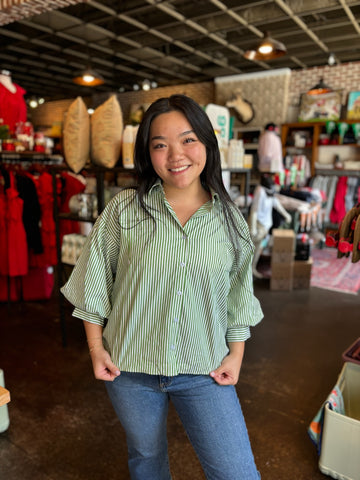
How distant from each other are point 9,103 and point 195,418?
4.12 meters

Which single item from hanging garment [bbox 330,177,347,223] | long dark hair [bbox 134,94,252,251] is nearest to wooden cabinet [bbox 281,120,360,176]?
hanging garment [bbox 330,177,347,223]

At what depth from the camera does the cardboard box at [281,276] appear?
4.83 metres

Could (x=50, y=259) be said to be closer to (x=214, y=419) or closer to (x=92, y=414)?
(x=92, y=414)

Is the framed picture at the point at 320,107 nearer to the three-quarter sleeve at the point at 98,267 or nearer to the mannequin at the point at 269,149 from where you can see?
the mannequin at the point at 269,149

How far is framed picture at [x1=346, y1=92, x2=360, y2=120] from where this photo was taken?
25.3ft

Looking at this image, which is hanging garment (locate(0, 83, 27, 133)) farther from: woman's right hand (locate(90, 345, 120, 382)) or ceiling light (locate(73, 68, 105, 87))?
woman's right hand (locate(90, 345, 120, 382))

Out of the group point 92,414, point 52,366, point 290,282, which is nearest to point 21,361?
point 52,366

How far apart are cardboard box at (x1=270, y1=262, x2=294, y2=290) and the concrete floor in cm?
79

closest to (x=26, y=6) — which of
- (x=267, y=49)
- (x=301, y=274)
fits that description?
(x=267, y=49)

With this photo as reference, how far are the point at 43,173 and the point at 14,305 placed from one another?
59.6 inches

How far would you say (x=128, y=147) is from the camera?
265 cm

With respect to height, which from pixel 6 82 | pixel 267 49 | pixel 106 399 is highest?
pixel 267 49

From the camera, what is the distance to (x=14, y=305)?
4.20 meters

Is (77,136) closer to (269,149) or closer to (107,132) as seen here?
(107,132)
